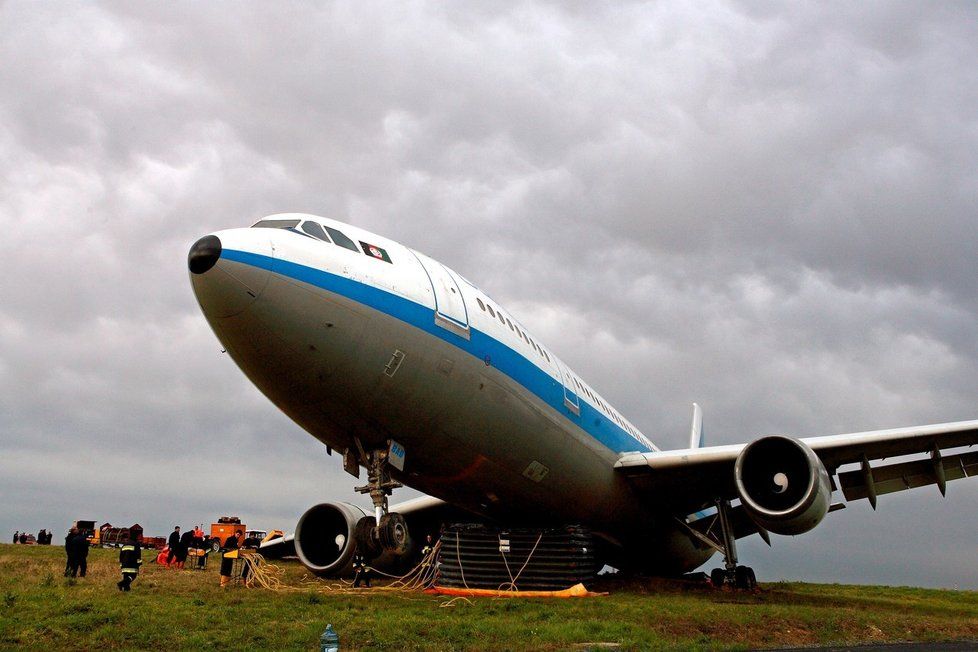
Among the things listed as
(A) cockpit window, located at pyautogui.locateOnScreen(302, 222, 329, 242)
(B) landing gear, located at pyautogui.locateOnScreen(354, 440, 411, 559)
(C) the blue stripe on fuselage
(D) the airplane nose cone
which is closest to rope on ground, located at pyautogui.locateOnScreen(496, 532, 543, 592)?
(C) the blue stripe on fuselage

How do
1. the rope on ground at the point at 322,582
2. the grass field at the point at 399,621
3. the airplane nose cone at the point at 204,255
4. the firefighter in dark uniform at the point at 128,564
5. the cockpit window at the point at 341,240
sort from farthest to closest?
the rope on ground at the point at 322,582, the firefighter in dark uniform at the point at 128,564, the cockpit window at the point at 341,240, the airplane nose cone at the point at 204,255, the grass field at the point at 399,621

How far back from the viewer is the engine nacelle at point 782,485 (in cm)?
1382

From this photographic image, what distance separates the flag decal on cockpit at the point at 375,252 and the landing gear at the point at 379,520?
2.88 metres

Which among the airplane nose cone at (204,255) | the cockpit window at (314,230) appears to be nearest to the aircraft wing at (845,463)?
the cockpit window at (314,230)

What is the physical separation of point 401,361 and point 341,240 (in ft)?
6.47

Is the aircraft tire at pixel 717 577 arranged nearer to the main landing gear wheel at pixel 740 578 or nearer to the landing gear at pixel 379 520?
the main landing gear wheel at pixel 740 578

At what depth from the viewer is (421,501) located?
1920 centimetres

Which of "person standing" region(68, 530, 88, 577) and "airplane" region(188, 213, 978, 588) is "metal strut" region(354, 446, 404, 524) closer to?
"airplane" region(188, 213, 978, 588)

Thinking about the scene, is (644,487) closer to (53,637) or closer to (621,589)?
(621,589)

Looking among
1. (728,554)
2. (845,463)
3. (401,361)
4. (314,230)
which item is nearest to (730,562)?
(728,554)

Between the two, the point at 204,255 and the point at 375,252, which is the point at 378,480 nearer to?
the point at 375,252

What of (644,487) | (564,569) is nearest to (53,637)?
(564,569)

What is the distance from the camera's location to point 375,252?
449 inches

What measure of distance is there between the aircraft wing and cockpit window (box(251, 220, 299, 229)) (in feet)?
31.7
